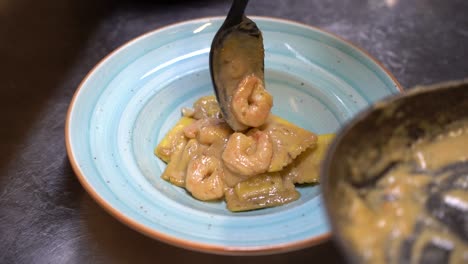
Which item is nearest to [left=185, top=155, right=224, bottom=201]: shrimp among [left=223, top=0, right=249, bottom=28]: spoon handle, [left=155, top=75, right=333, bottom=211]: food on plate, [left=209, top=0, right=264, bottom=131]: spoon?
[left=155, top=75, right=333, bottom=211]: food on plate

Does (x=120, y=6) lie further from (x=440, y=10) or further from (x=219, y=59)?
(x=440, y=10)

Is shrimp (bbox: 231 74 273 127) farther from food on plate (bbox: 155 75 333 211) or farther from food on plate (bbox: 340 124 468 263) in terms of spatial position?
food on plate (bbox: 340 124 468 263)

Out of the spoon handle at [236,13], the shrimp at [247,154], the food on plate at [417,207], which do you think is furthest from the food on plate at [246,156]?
the food on plate at [417,207]

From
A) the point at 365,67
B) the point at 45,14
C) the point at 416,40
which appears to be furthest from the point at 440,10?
the point at 45,14

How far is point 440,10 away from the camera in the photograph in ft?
6.69

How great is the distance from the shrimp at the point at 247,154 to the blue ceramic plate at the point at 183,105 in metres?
0.11

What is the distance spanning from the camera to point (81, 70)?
1704 millimetres

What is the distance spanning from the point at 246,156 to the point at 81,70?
32.8 inches

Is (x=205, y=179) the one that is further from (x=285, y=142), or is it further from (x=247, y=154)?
(x=285, y=142)

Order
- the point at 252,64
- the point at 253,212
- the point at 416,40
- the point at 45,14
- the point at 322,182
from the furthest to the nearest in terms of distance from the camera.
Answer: the point at 45,14, the point at 416,40, the point at 252,64, the point at 253,212, the point at 322,182

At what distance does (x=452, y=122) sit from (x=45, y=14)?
175cm

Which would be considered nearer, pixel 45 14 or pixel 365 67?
pixel 365 67

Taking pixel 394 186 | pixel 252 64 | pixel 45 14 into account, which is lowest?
pixel 45 14

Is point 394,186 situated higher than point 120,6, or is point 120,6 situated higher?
point 394,186
